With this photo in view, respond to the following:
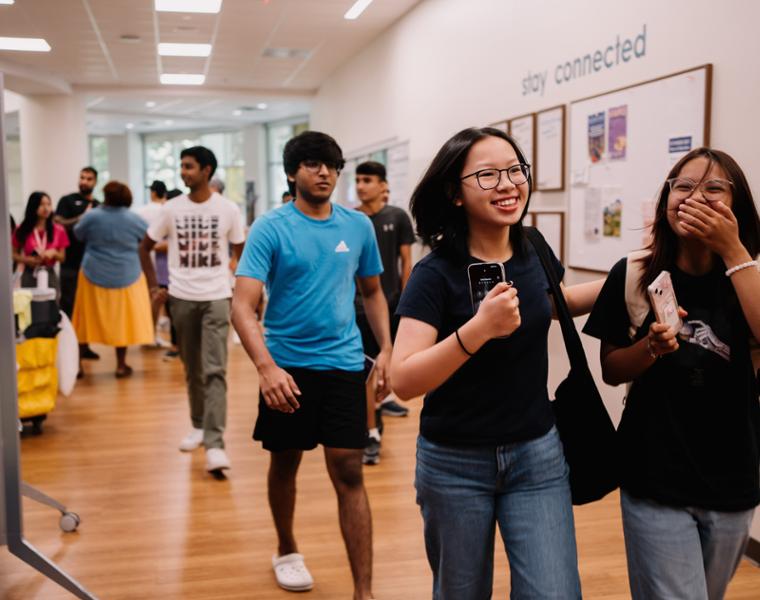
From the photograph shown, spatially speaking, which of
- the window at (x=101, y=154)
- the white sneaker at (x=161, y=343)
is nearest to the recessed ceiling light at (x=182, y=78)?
the white sneaker at (x=161, y=343)

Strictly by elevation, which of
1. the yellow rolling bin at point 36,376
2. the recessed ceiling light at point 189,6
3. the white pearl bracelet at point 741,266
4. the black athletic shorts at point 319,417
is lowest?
the yellow rolling bin at point 36,376

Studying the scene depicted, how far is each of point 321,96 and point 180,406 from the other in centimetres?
792

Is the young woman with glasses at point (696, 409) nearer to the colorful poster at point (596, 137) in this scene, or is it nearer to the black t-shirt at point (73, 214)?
the colorful poster at point (596, 137)

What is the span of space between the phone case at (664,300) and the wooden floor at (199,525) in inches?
72.5

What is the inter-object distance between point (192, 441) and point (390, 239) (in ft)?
5.68

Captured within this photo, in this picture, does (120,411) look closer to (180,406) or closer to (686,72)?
(180,406)

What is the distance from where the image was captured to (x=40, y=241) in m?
7.03

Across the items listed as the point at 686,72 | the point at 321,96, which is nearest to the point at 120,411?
the point at 686,72

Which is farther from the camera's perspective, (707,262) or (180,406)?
(180,406)

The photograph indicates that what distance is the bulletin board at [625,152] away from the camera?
154 inches

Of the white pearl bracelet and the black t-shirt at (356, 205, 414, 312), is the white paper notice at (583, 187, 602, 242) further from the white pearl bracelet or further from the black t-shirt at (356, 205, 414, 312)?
the white pearl bracelet

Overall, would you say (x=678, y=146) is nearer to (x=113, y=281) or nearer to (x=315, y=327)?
(x=315, y=327)

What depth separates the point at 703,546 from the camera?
5.86 ft

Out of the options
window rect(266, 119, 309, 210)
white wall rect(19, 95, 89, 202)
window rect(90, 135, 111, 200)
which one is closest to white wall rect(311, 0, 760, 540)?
white wall rect(19, 95, 89, 202)
